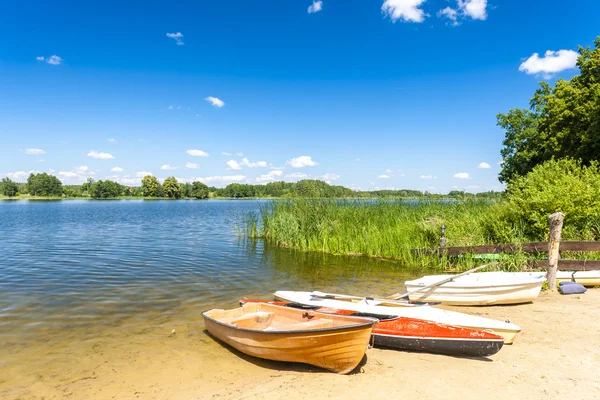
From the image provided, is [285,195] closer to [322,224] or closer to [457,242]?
[322,224]

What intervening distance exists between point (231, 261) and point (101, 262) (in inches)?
208

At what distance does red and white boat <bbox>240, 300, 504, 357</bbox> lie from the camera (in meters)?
5.28

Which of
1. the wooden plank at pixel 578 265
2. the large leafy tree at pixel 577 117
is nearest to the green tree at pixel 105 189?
the large leafy tree at pixel 577 117

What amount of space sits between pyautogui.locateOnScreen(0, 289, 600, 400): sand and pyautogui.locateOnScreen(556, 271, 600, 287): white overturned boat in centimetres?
336

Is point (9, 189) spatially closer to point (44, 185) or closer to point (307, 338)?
point (44, 185)

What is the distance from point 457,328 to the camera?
5.52m

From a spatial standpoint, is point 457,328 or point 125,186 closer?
point 457,328

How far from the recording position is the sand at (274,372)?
4.52 meters

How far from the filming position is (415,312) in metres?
6.17

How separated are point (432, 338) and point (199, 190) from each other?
141m

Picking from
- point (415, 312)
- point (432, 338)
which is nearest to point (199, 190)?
point (415, 312)

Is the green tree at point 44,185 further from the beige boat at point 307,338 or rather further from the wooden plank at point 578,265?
the wooden plank at point 578,265

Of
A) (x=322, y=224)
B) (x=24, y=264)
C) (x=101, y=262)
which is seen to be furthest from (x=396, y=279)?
(x=24, y=264)

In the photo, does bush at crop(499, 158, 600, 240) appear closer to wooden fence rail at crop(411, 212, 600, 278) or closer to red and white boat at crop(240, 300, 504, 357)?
wooden fence rail at crop(411, 212, 600, 278)
